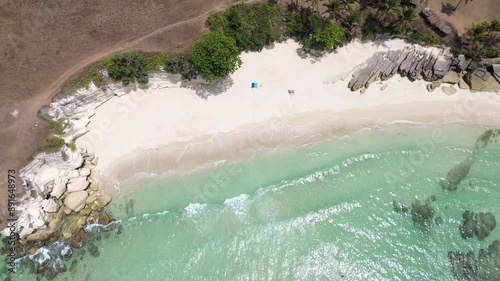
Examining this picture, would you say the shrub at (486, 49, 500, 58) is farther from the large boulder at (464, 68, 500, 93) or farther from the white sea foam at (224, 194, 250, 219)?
the white sea foam at (224, 194, 250, 219)

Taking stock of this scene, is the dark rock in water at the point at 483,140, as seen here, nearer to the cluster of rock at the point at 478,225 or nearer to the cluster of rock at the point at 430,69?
the cluster of rock at the point at 430,69

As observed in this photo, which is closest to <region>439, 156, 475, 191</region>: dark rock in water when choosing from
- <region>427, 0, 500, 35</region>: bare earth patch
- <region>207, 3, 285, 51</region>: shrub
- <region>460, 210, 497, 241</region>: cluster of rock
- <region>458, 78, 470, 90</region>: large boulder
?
<region>460, 210, 497, 241</region>: cluster of rock

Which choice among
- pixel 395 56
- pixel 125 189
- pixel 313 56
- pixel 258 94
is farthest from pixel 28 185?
pixel 395 56

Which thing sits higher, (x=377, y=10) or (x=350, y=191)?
(x=377, y=10)

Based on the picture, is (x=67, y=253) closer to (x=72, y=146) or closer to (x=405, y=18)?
(x=72, y=146)

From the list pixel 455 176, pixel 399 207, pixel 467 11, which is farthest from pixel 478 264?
pixel 467 11

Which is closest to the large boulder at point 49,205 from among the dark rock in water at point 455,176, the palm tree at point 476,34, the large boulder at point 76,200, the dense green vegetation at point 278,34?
the large boulder at point 76,200

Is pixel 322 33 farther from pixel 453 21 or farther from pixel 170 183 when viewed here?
pixel 170 183
